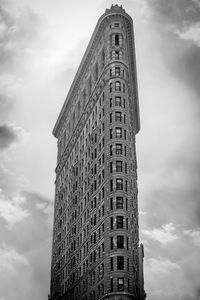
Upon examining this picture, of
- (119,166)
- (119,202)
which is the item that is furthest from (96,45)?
(119,202)

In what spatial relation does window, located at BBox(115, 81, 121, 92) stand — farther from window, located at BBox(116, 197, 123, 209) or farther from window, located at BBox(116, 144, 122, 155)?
window, located at BBox(116, 197, 123, 209)

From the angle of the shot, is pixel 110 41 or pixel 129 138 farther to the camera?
pixel 110 41

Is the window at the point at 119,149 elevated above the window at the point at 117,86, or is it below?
below

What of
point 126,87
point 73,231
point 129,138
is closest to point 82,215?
point 73,231

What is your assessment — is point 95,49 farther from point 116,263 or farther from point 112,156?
point 116,263

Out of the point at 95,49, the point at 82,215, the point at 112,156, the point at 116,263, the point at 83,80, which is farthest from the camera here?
the point at 83,80

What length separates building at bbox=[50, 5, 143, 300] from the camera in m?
102

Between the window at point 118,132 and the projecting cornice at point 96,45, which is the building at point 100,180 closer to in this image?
the window at point 118,132

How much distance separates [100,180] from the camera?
116125mm

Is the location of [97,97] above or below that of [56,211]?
above

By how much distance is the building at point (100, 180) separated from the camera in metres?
102

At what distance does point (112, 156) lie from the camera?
367ft

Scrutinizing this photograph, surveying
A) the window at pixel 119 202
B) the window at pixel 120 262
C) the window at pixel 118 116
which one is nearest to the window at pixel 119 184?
the window at pixel 119 202

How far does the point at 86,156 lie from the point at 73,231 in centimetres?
2135
